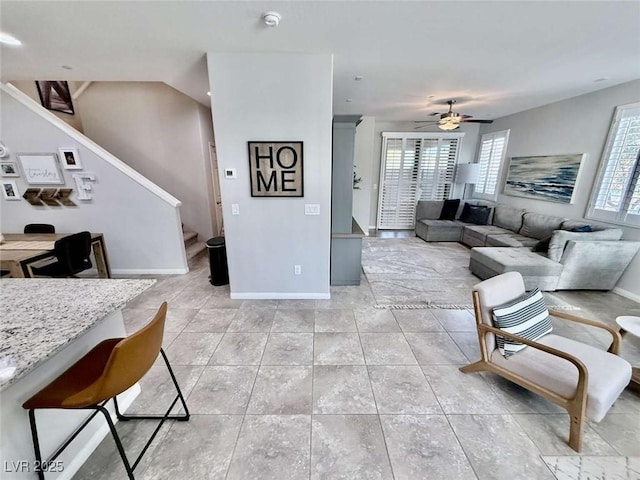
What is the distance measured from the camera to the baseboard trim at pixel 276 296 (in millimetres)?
3307

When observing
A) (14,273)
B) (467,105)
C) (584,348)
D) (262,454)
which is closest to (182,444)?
(262,454)

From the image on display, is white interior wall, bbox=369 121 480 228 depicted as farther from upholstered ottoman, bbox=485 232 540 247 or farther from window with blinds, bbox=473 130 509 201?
upholstered ottoman, bbox=485 232 540 247

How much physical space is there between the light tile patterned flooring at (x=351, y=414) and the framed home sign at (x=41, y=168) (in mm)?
2861

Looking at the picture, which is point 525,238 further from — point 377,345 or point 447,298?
point 377,345

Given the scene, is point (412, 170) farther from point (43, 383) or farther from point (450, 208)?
point (43, 383)

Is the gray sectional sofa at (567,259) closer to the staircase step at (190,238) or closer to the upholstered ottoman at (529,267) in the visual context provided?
the upholstered ottoman at (529,267)

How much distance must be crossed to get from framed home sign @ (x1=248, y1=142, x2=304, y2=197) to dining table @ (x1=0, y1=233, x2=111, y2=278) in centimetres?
239

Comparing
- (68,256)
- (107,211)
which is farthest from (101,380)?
(107,211)

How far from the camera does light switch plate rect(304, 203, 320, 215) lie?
2.98m

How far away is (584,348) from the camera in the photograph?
1844mm

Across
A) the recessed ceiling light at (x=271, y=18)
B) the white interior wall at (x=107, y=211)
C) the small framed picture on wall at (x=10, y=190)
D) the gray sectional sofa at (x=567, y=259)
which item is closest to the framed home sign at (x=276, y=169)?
the recessed ceiling light at (x=271, y=18)

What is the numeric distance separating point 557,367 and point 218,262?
3659 millimetres

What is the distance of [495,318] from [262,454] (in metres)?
1.82

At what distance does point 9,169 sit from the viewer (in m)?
3.65
